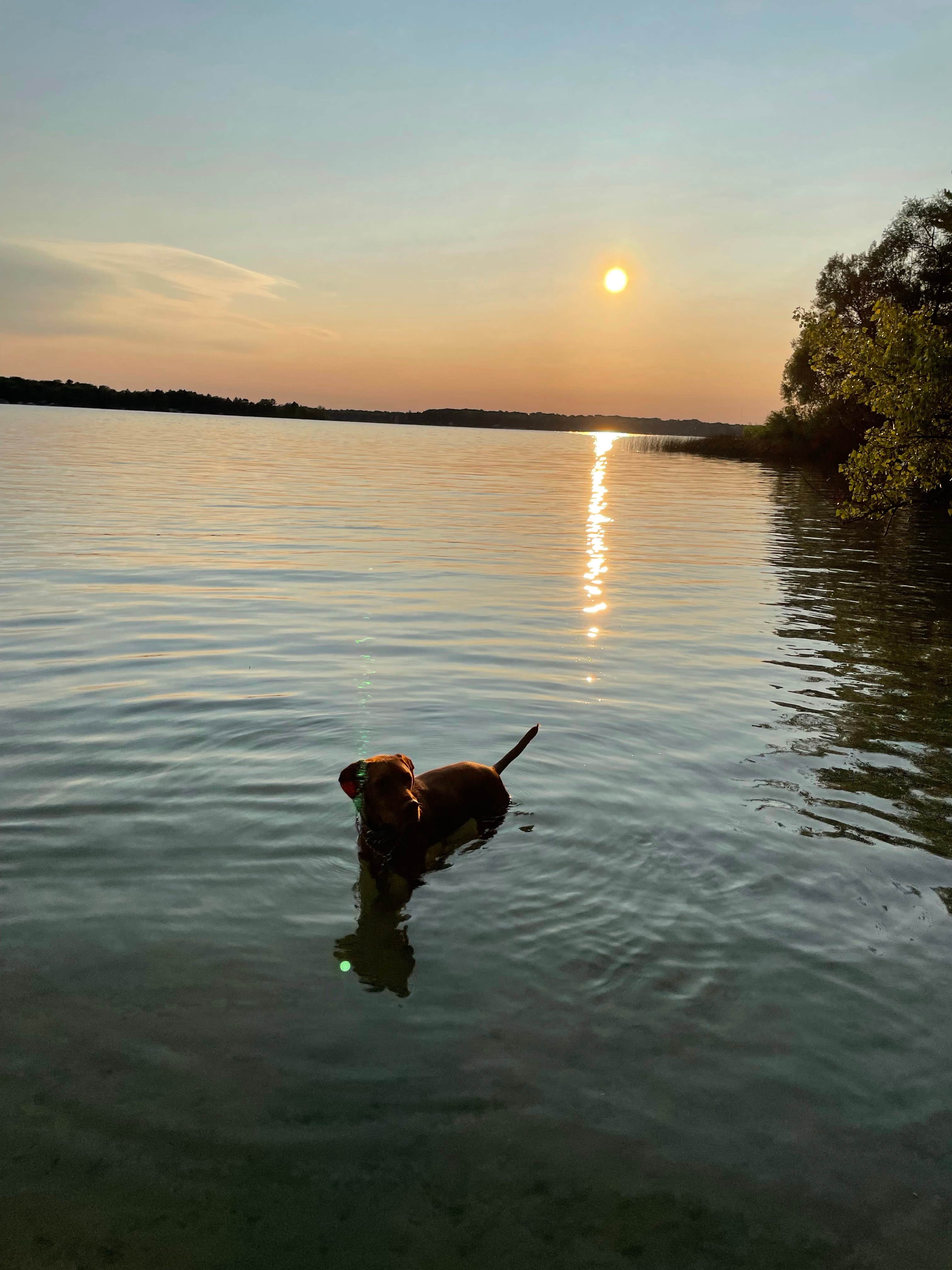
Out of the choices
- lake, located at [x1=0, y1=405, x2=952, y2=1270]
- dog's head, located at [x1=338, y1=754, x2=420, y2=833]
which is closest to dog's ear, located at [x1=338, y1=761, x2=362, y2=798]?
dog's head, located at [x1=338, y1=754, x2=420, y2=833]

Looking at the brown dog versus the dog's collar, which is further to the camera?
the dog's collar

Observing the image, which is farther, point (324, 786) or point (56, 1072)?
point (324, 786)

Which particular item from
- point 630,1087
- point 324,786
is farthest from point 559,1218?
point 324,786

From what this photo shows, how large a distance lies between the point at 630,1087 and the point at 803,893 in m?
2.88

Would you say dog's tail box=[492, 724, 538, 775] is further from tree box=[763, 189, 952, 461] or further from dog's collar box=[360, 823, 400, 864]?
tree box=[763, 189, 952, 461]

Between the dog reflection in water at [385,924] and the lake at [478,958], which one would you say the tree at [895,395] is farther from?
the dog reflection in water at [385,924]

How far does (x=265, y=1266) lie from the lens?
3.84 meters

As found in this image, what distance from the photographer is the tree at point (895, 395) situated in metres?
26.2

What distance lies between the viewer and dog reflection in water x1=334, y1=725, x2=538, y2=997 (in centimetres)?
618

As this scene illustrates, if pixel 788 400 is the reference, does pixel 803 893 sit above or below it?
below

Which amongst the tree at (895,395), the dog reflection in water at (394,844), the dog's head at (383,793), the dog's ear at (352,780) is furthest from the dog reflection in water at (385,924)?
the tree at (895,395)

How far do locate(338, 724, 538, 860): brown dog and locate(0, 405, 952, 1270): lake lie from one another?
36 centimetres

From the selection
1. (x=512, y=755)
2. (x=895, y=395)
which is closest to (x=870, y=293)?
(x=895, y=395)

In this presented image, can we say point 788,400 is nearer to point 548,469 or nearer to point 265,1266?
point 548,469
